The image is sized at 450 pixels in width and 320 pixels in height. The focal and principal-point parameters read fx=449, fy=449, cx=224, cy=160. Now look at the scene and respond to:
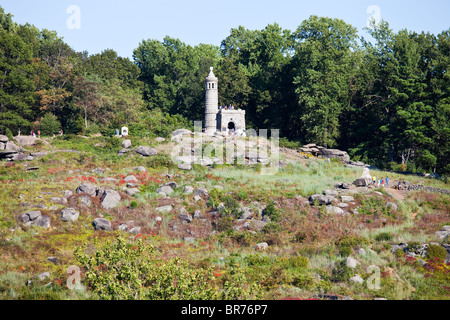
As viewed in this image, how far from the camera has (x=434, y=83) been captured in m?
54.7

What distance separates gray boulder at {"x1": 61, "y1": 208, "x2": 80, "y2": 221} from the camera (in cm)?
3238

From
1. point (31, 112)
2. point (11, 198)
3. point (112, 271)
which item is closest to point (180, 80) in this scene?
point (31, 112)

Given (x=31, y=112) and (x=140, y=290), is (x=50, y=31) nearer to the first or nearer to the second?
(x=31, y=112)

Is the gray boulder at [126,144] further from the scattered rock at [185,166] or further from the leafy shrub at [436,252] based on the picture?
the leafy shrub at [436,252]

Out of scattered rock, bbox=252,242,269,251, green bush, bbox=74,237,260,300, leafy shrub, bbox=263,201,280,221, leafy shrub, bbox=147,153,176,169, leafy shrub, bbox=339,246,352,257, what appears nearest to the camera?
green bush, bbox=74,237,260,300

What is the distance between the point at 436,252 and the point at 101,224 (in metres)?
22.5

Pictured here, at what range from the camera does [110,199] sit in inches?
1420

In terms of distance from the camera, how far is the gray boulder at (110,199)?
35594 millimetres

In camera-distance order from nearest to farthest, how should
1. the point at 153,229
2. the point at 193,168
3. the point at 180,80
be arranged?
the point at 153,229
the point at 193,168
the point at 180,80

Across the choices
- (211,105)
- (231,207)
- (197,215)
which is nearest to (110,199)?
(197,215)

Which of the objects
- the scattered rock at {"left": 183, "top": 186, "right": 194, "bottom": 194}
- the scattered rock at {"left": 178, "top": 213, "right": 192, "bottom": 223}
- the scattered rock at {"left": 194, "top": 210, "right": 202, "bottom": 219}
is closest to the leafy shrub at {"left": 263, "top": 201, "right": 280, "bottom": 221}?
the scattered rock at {"left": 194, "top": 210, "right": 202, "bottom": 219}

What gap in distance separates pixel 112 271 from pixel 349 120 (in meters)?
52.7

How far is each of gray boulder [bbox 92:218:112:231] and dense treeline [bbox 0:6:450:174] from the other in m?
28.5

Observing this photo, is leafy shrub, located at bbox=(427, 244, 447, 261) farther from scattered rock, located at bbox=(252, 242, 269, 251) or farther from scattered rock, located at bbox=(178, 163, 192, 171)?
scattered rock, located at bbox=(178, 163, 192, 171)
